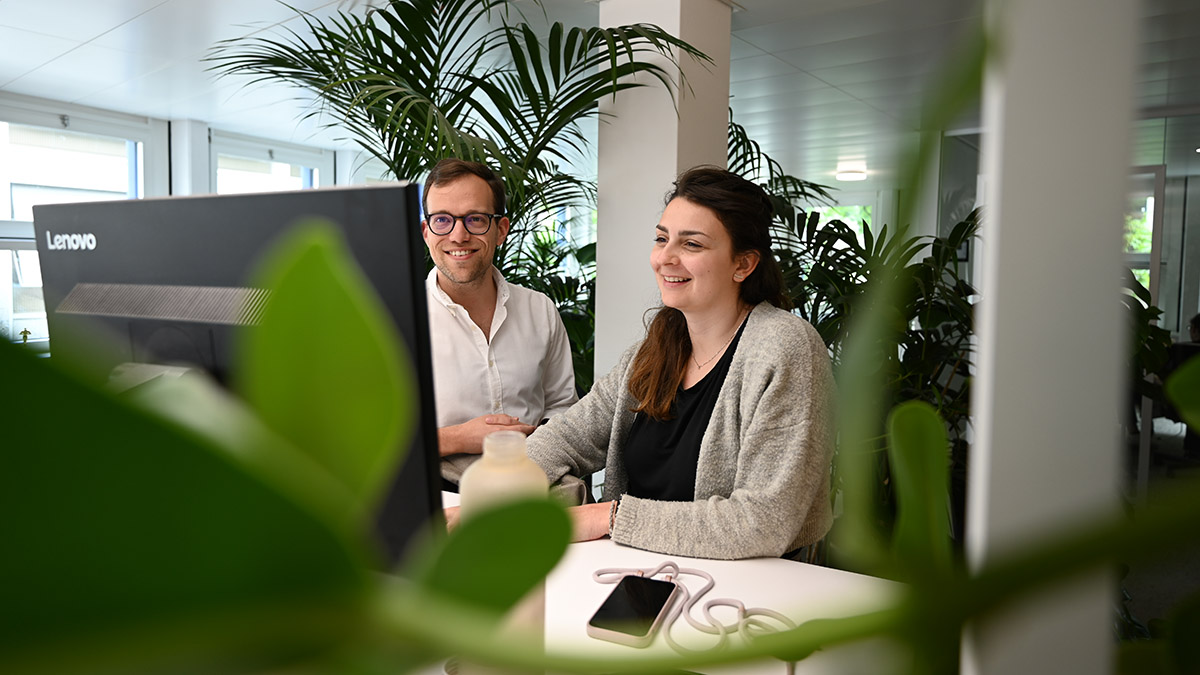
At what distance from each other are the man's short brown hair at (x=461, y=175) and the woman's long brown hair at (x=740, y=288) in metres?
0.60

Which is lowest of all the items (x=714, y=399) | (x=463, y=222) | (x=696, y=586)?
(x=696, y=586)

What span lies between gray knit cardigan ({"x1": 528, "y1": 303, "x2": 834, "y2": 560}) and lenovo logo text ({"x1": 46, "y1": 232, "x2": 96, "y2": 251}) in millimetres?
752

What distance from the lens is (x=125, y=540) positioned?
0.13 feet

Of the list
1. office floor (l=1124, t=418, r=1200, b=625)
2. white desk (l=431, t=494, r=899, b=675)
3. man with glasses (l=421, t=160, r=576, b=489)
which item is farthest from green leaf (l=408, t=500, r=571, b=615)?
office floor (l=1124, t=418, r=1200, b=625)

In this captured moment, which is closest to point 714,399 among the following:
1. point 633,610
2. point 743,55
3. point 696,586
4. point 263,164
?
point 696,586

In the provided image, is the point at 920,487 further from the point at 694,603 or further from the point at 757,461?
the point at 757,461

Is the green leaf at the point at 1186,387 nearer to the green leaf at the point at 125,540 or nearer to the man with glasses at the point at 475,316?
the green leaf at the point at 125,540

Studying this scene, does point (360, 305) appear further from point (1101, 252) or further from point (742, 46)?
point (742, 46)

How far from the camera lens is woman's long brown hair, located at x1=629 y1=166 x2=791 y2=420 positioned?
1.60m

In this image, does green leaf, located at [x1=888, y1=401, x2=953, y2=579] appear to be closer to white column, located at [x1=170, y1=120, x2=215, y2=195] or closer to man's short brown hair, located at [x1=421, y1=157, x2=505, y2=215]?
man's short brown hair, located at [x1=421, y1=157, x2=505, y2=215]

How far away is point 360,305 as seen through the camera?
59 mm

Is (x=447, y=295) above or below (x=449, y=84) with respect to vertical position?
below

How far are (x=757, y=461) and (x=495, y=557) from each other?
4.30 ft

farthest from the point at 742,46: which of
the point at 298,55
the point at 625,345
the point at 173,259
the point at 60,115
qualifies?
the point at 60,115
